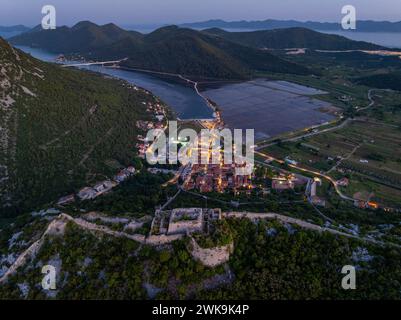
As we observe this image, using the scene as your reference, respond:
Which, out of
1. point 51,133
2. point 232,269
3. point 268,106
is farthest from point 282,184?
point 268,106

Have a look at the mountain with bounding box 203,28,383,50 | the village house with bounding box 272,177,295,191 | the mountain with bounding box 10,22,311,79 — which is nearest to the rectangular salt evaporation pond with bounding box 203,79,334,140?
the mountain with bounding box 10,22,311,79

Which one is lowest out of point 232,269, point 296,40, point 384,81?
point 232,269

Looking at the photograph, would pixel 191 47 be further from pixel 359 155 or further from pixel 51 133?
pixel 51 133

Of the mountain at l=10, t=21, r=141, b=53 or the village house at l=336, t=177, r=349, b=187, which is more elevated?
the mountain at l=10, t=21, r=141, b=53

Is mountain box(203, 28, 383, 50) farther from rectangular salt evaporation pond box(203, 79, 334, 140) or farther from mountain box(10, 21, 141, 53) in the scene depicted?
rectangular salt evaporation pond box(203, 79, 334, 140)

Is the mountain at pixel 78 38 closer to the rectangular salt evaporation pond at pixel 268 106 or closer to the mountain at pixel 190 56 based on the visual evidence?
the mountain at pixel 190 56

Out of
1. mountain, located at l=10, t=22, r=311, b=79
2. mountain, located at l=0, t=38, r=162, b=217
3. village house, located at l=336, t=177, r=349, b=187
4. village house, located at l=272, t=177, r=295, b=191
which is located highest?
mountain, located at l=10, t=22, r=311, b=79
